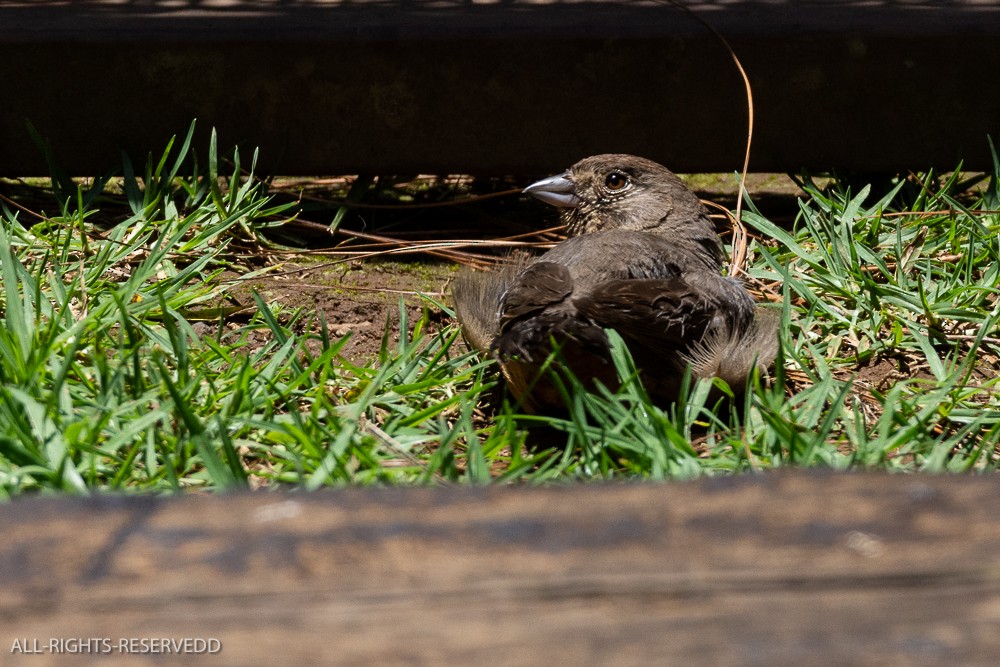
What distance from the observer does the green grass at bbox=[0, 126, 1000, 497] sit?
7.77 ft

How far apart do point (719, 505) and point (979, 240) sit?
273 cm

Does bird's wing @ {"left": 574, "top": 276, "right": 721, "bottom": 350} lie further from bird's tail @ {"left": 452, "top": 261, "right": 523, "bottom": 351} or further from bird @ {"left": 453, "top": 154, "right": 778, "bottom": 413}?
bird's tail @ {"left": 452, "top": 261, "right": 523, "bottom": 351}

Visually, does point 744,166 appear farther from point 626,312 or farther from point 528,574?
point 528,574

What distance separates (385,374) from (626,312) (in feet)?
2.28

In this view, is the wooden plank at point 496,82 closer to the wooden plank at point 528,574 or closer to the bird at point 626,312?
the bird at point 626,312

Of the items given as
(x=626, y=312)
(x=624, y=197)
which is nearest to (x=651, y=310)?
(x=626, y=312)

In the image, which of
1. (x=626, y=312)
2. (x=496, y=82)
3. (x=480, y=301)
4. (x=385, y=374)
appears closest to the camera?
(x=626, y=312)

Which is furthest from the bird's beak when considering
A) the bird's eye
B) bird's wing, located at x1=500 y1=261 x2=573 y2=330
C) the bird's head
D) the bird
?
bird's wing, located at x1=500 y1=261 x2=573 y2=330

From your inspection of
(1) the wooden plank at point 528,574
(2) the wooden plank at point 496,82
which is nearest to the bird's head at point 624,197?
(2) the wooden plank at point 496,82

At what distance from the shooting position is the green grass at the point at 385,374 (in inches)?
93.2

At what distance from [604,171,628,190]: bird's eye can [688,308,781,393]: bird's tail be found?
0.84m

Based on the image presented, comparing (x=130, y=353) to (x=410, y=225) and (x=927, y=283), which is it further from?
(x=927, y=283)

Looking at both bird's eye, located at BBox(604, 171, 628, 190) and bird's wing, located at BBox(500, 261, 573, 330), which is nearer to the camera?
bird's wing, located at BBox(500, 261, 573, 330)

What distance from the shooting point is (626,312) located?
2.71 metres
